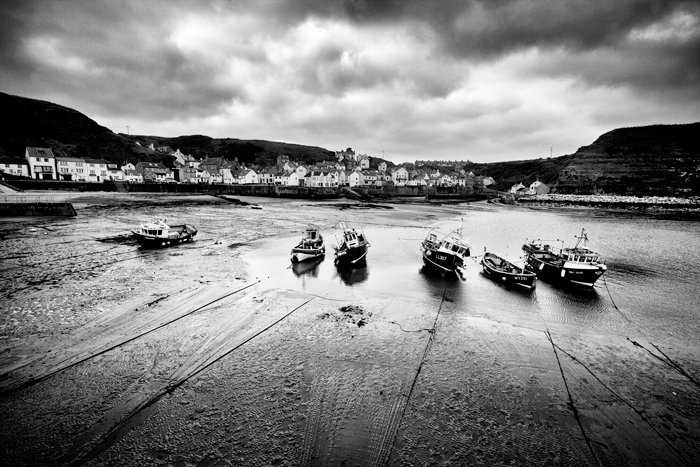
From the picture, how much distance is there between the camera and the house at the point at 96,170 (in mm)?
96375

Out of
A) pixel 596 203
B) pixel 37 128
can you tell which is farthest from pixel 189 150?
pixel 596 203

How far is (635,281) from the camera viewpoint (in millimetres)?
21344

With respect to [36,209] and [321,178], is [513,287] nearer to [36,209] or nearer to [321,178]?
[36,209]

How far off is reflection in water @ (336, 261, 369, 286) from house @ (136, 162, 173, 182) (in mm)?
118829

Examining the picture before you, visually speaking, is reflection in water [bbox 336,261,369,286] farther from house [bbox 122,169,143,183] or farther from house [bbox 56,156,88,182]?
house [bbox 122,169,143,183]

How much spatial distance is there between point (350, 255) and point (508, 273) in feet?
34.8

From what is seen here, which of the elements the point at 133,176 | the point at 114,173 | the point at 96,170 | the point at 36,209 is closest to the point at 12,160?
the point at 96,170

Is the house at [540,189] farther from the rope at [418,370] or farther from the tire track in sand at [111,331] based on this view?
the tire track in sand at [111,331]

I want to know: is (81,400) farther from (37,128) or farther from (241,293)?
(37,128)

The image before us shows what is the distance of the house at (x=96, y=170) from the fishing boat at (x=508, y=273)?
393 feet

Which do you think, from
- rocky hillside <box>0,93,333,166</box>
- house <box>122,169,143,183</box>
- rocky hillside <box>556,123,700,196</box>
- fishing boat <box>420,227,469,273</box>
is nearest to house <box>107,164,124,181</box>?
house <box>122,169,143,183</box>

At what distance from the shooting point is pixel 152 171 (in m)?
114

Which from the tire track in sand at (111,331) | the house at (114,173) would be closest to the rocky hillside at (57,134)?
the house at (114,173)

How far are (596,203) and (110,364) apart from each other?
112 m
